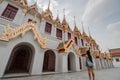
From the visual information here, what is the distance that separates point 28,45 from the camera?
8.04m

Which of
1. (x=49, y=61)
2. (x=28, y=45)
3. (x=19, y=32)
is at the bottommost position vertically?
(x=49, y=61)

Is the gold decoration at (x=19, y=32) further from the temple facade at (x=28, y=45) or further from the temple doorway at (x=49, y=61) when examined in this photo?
the temple doorway at (x=49, y=61)

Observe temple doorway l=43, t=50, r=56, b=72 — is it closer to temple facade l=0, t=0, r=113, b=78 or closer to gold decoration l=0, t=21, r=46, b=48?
temple facade l=0, t=0, r=113, b=78

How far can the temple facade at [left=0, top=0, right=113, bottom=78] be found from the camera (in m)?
6.36

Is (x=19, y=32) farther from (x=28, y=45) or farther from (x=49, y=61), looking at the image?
(x=49, y=61)

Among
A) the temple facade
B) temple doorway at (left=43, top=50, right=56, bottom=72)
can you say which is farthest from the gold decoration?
temple doorway at (left=43, top=50, right=56, bottom=72)

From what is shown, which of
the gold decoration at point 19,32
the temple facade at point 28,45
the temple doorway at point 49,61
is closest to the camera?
the gold decoration at point 19,32

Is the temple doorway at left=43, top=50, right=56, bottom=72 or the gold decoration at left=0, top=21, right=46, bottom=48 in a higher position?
the gold decoration at left=0, top=21, right=46, bottom=48

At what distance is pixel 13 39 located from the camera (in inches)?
255

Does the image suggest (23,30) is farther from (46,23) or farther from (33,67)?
(46,23)

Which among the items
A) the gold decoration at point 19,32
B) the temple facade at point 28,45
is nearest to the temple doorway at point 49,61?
the temple facade at point 28,45

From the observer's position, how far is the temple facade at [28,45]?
6359mm

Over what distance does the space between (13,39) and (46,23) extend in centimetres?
686

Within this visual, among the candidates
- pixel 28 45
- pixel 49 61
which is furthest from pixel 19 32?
pixel 49 61
